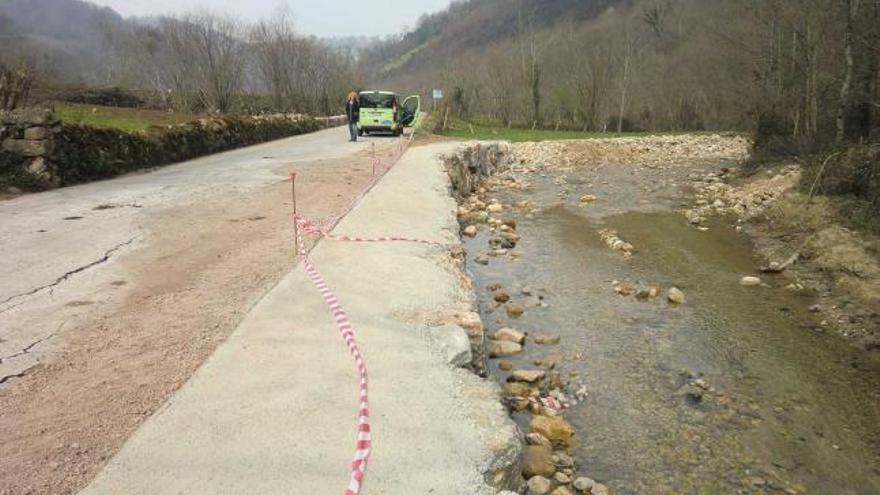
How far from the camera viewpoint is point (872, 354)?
277 inches

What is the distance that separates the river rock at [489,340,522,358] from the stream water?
131mm

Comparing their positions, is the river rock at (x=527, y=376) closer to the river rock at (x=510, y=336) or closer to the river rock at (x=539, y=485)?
the river rock at (x=510, y=336)

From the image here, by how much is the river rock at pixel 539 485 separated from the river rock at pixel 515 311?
3917mm

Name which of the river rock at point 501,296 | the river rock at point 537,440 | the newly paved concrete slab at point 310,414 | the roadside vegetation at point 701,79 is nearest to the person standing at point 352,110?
the roadside vegetation at point 701,79

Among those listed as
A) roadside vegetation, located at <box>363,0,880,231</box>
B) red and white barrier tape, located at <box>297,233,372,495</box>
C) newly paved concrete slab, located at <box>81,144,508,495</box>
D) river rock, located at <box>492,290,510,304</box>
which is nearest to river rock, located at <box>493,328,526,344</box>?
newly paved concrete slab, located at <box>81,144,508,495</box>

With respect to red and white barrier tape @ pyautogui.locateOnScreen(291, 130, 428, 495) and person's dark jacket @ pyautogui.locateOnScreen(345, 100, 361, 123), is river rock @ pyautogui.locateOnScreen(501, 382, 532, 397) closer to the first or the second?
red and white barrier tape @ pyautogui.locateOnScreen(291, 130, 428, 495)

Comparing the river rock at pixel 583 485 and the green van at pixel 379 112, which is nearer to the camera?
the river rock at pixel 583 485

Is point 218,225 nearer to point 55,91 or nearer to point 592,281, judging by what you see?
point 592,281

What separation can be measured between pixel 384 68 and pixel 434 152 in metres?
134

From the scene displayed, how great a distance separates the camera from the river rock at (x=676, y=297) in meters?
8.86

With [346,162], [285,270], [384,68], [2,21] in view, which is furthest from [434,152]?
[384,68]

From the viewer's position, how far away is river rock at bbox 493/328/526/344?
729cm

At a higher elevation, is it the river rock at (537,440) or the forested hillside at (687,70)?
the forested hillside at (687,70)

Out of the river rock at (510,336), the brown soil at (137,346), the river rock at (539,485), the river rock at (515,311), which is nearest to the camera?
the brown soil at (137,346)
